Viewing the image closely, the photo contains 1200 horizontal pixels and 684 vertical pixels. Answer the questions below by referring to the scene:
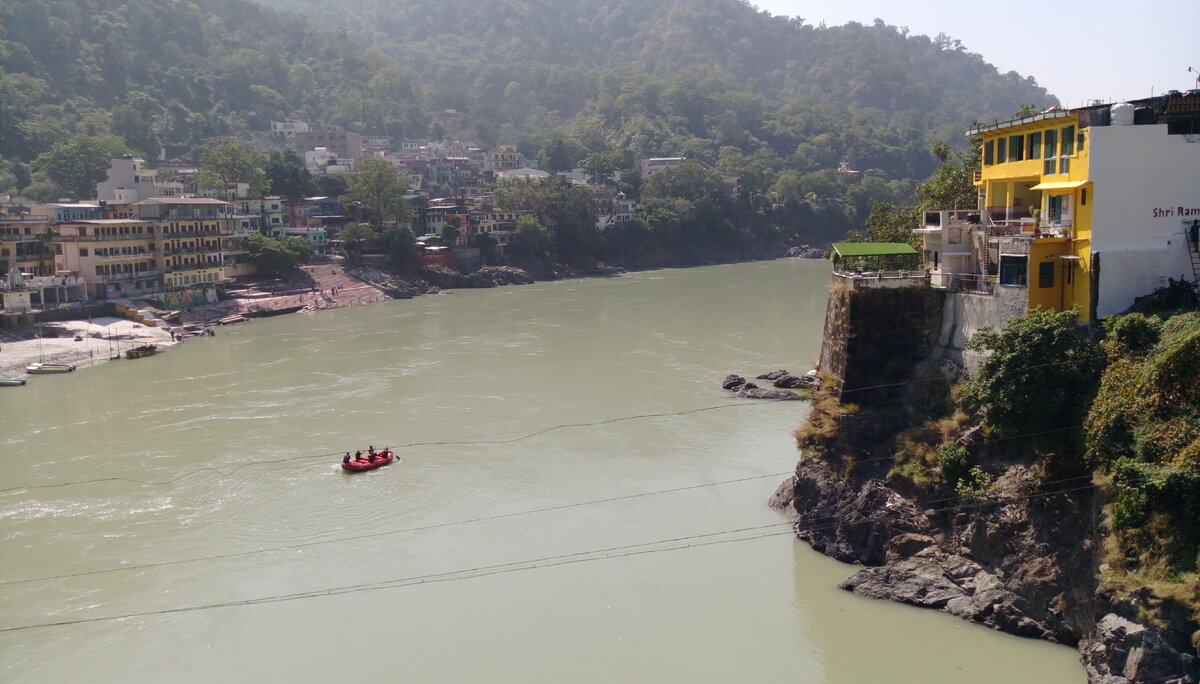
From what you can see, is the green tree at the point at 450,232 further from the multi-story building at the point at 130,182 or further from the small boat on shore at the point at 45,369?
the small boat on shore at the point at 45,369

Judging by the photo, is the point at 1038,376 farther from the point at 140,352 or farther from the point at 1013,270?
the point at 140,352

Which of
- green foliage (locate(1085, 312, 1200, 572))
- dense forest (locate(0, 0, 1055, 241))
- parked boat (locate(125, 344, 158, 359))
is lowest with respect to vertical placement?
parked boat (locate(125, 344, 158, 359))

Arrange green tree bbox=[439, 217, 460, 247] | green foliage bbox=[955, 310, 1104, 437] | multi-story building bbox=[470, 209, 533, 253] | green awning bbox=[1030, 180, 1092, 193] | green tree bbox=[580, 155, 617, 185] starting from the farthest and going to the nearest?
green tree bbox=[580, 155, 617, 185]
multi-story building bbox=[470, 209, 533, 253]
green tree bbox=[439, 217, 460, 247]
green awning bbox=[1030, 180, 1092, 193]
green foliage bbox=[955, 310, 1104, 437]


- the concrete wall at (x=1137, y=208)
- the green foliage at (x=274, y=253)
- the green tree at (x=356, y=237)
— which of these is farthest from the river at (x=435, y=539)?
the green tree at (x=356, y=237)

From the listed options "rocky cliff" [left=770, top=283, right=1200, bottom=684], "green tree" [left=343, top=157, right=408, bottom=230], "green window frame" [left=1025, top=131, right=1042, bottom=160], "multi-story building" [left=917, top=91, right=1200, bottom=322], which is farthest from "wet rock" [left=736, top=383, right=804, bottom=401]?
"green tree" [left=343, top=157, right=408, bottom=230]

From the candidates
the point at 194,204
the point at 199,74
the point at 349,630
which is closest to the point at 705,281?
the point at 194,204

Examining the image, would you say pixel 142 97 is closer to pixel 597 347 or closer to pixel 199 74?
pixel 199 74

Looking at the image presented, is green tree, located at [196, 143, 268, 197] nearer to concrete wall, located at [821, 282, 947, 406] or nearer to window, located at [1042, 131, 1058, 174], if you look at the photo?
concrete wall, located at [821, 282, 947, 406]
